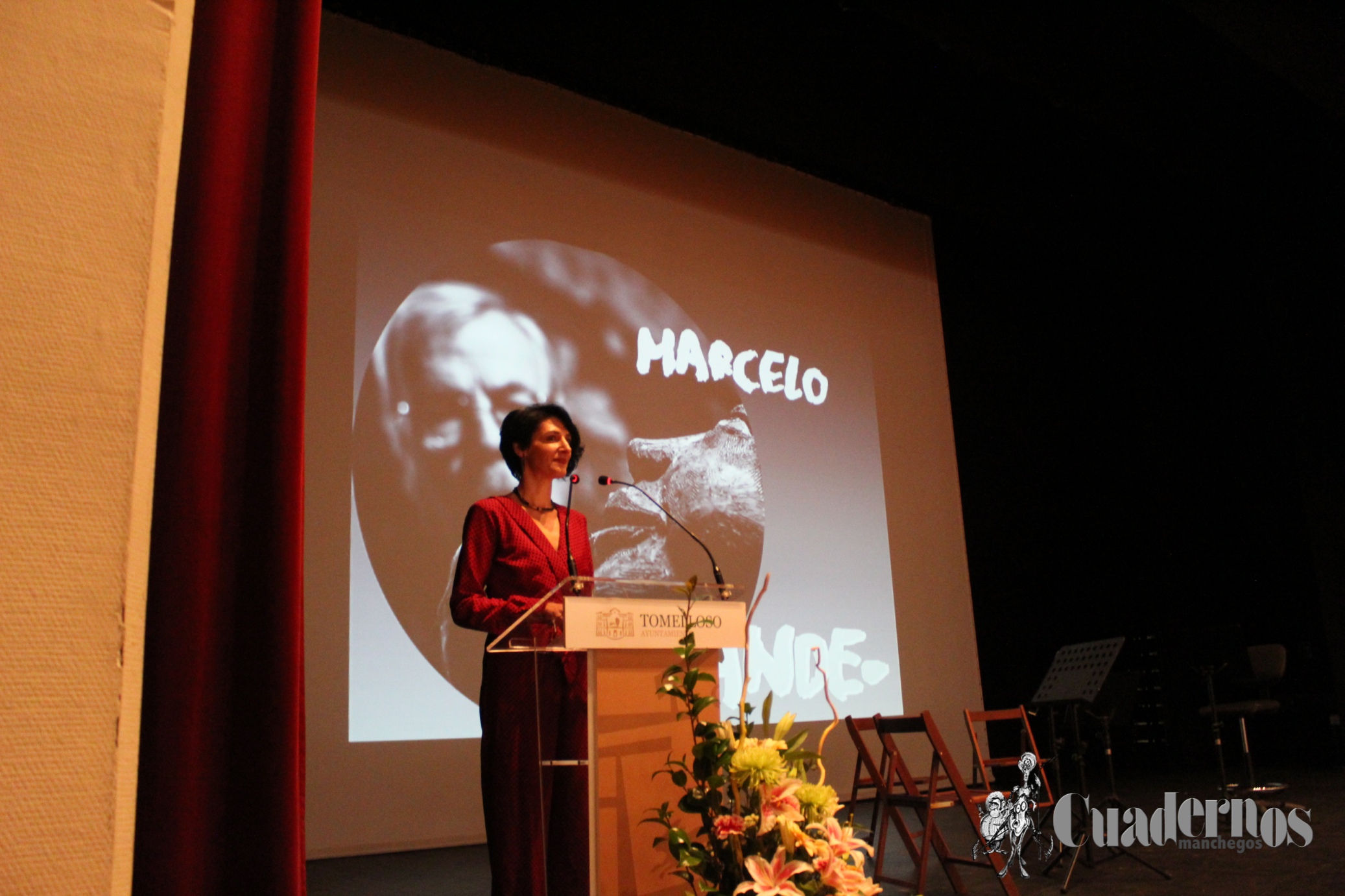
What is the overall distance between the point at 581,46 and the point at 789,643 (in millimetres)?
3292

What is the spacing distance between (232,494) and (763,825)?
0.83 m

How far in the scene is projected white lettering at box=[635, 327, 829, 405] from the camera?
520cm

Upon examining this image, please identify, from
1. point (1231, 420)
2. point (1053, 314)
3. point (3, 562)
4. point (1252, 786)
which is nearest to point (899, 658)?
point (1252, 786)

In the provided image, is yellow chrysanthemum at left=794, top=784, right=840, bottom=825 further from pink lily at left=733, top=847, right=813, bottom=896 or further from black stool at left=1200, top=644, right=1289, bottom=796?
black stool at left=1200, top=644, right=1289, bottom=796


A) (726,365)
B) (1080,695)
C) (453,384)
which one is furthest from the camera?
(726,365)

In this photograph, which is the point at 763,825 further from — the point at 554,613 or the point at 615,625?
the point at 554,613

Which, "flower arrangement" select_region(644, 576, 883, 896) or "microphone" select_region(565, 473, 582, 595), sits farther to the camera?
"microphone" select_region(565, 473, 582, 595)

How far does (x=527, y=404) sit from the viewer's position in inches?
185

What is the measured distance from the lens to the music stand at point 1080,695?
12.0 feet

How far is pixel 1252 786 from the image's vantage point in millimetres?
5520

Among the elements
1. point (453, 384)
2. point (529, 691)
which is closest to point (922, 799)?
point (529, 691)

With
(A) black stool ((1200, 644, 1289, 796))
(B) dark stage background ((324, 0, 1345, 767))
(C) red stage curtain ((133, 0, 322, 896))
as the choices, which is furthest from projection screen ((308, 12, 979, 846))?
(C) red stage curtain ((133, 0, 322, 896))

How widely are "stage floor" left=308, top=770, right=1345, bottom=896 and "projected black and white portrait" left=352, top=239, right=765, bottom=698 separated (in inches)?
30.3

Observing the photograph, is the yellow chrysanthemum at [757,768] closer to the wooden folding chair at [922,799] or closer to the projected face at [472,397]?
the wooden folding chair at [922,799]
